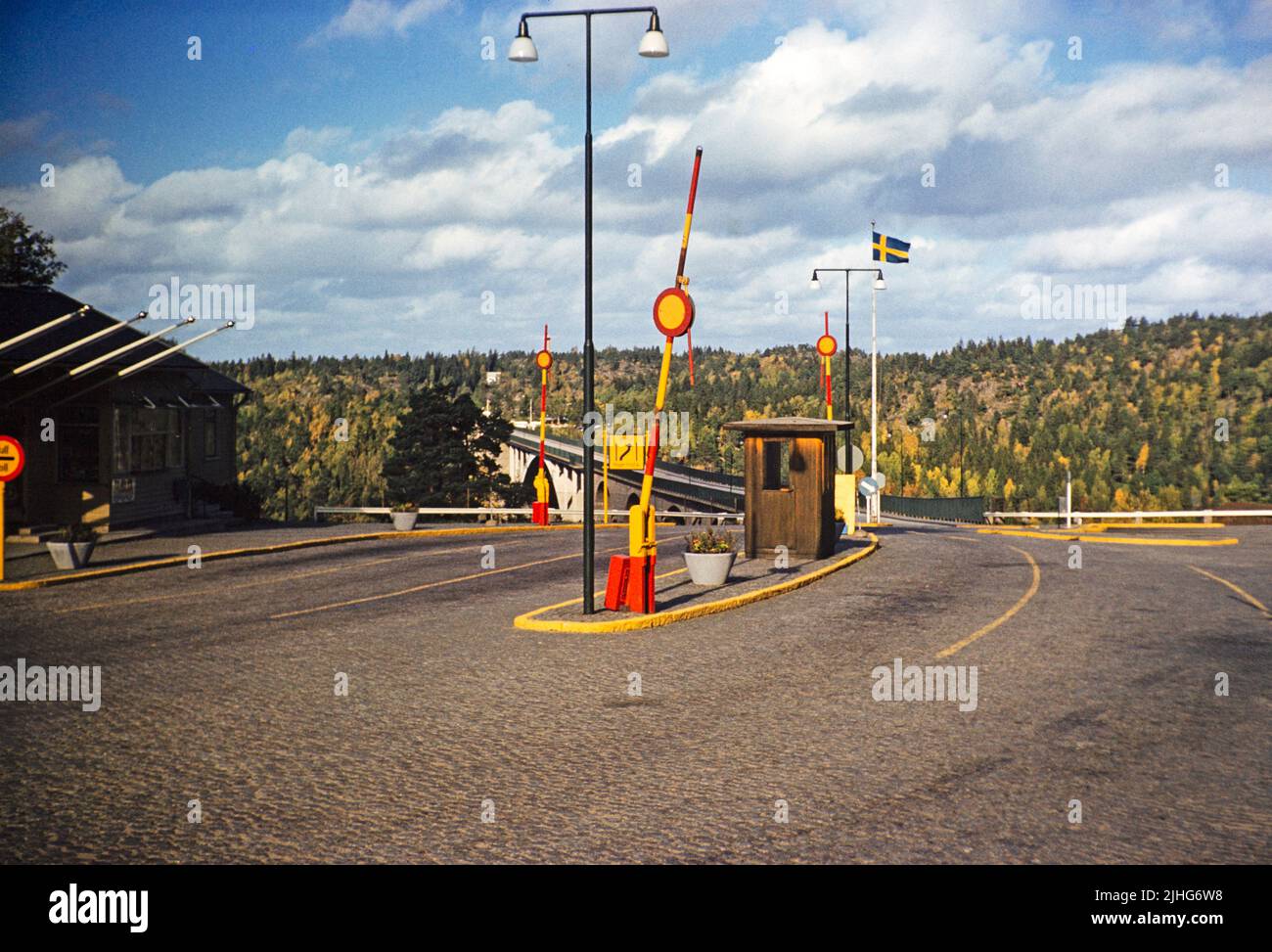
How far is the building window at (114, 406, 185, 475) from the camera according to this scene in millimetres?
28562

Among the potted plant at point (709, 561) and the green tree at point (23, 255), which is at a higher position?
the green tree at point (23, 255)

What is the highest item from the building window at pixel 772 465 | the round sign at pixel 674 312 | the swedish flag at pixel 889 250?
the swedish flag at pixel 889 250

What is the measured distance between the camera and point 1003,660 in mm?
12867

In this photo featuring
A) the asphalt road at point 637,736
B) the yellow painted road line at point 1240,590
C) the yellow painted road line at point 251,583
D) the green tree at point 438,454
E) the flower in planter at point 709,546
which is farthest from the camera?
the green tree at point 438,454

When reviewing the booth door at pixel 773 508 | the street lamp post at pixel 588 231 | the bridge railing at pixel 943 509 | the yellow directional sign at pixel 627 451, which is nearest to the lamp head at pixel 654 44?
the street lamp post at pixel 588 231

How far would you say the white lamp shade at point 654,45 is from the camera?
49.1 ft

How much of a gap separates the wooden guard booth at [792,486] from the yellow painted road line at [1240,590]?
25.0ft

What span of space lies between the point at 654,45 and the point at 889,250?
3355 centimetres

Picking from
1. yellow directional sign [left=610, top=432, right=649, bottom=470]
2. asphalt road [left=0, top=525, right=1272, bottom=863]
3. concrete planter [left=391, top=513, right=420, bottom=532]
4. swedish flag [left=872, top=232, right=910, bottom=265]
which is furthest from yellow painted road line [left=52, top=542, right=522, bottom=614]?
swedish flag [left=872, top=232, right=910, bottom=265]

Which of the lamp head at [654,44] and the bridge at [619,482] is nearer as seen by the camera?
the lamp head at [654,44]

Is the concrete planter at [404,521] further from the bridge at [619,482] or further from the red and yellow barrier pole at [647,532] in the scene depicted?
the bridge at [619,482]

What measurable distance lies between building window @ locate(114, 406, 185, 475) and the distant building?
0.03 meters

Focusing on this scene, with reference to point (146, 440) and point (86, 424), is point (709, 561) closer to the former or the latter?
point (86, 424)

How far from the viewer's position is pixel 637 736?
941cm
